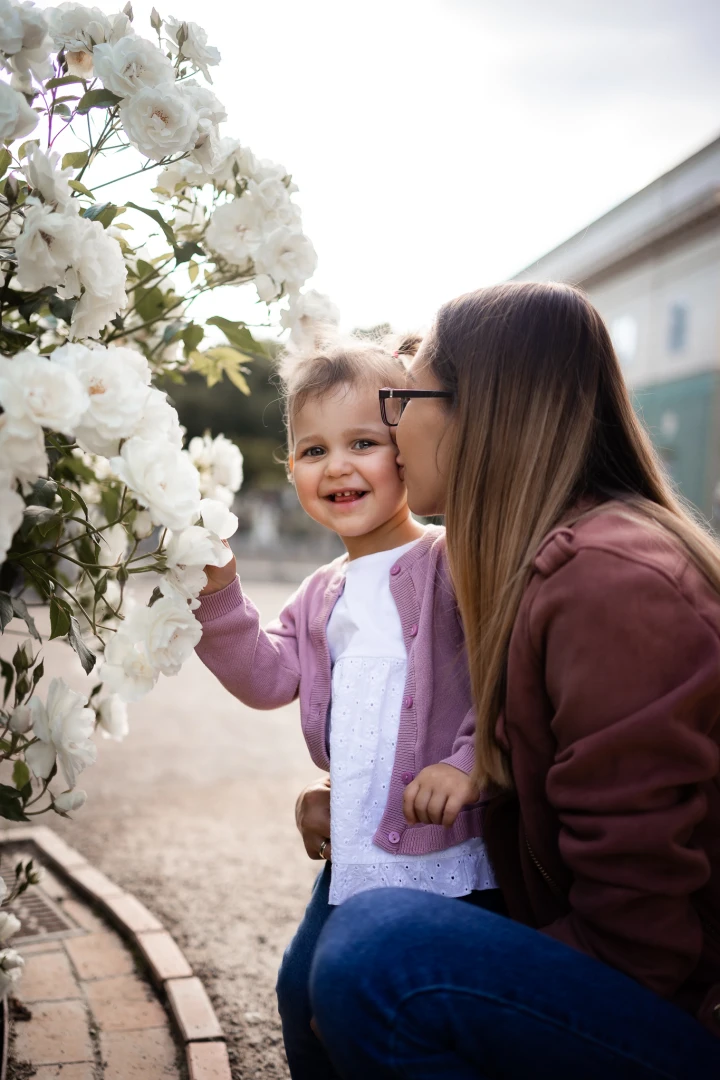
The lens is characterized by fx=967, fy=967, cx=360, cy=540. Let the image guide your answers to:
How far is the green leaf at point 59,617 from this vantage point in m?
1.52

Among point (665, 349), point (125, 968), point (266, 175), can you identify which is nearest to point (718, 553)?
point (266, 175)

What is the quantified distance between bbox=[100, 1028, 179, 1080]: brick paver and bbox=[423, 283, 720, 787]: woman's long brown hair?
1.16 m

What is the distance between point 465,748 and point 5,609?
81 cm

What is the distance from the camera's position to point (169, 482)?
1.33m

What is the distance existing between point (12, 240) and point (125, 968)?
202 cm

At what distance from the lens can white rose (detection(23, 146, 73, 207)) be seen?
1368 mm

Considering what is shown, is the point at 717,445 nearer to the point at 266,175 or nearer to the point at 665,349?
the point at 665,349

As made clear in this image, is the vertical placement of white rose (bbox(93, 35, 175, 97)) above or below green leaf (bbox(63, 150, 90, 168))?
above

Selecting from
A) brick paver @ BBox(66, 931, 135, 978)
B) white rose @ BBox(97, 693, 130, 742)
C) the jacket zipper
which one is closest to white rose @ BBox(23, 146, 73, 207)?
white rose @ BBox(97, 693, 130, 742)

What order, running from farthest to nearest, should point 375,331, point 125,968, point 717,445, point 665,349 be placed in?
1. point 665,349
2. point 717,445
3. point 125,968
4. point 375,331

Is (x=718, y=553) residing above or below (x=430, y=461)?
below

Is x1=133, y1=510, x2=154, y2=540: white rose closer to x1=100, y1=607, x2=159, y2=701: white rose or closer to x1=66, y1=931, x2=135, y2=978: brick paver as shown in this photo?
x1=100, y1=607, x2=159, y2=701: white rose

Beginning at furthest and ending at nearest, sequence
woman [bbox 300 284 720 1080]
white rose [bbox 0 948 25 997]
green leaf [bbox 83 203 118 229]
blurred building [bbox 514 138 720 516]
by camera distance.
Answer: blurred building [bbox 514 138 720 516] < white rose [bbox 0 948 25 997] < green leaf [bbox 83 203 118 229] < woman [bbox 300 284 720 1080]

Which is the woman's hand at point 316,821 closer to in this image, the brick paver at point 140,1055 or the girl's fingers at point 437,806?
the girl's fingers at point 437,806
